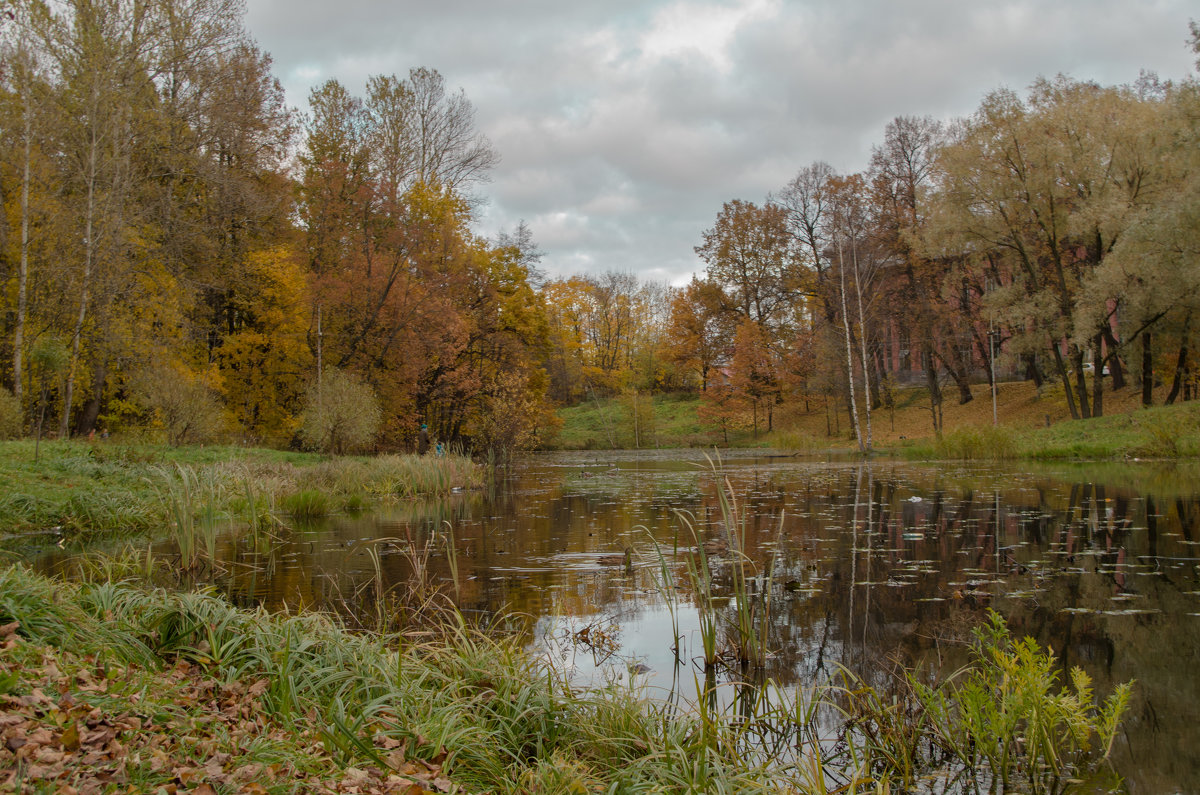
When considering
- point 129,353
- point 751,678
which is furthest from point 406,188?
point 751,678

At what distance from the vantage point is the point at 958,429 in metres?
26.1

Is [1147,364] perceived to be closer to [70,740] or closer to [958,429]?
[958,429]

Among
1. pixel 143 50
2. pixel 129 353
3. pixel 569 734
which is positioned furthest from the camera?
pixel 143 50

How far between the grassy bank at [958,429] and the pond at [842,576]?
691 cm

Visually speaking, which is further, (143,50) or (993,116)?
(993,116)

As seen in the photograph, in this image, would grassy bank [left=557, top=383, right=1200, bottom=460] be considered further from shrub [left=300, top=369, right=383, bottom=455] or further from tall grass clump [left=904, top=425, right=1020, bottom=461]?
shrub [left=300, top=369, right=383, bottom=455]

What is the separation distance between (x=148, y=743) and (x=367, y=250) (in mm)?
27491

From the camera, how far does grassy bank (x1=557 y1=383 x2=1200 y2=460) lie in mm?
22656

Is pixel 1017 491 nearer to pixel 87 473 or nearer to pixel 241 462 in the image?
pixel 241 462

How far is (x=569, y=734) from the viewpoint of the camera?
3943 mm

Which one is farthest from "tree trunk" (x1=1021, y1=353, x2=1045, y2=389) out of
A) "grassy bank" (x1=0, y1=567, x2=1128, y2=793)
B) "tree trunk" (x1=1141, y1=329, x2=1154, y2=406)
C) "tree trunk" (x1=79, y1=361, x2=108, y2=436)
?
"grassy bank" (x1=0, y1=567, x2=1128, y2=793)

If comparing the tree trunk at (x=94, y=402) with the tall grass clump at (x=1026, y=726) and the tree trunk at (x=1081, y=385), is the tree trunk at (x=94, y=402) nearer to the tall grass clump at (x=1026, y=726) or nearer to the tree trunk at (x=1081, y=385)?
the tall grass clump at (x=1026, y=726)

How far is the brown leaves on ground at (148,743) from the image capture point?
2693 mm

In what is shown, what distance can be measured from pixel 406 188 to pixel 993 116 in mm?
22873
